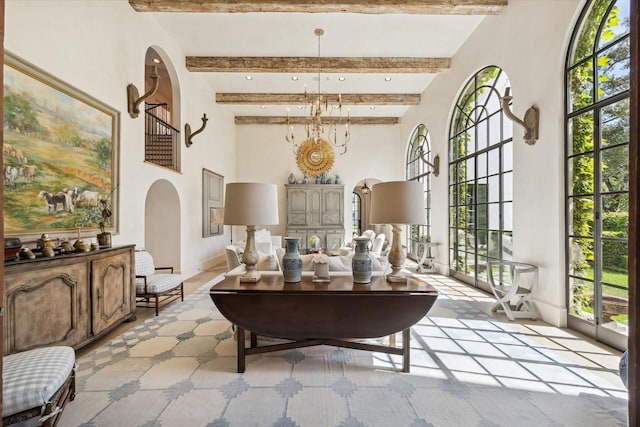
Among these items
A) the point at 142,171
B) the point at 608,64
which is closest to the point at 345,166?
the point at 142,171

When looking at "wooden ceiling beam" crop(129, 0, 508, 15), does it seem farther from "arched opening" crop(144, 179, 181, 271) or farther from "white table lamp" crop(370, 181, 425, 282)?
"white table lamp" crop(370, 181, 425, 282)

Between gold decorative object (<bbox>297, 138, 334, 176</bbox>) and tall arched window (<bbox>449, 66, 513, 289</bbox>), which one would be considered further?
gold decorative object (<bbox>297, 138, 334, 176</bbox>)

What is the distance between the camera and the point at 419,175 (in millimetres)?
7562

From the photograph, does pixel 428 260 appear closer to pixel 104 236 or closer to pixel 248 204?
pixel 248 204

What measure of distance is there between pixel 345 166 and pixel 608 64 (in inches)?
248

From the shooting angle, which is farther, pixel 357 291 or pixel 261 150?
pixel 261 150

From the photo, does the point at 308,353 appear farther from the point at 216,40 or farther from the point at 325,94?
the point at 325,94

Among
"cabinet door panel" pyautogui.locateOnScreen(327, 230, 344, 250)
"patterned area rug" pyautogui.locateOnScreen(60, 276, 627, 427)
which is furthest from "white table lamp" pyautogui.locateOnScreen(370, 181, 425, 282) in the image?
"cabinet door panel" pyautogui.locateOnScreen(327, 230, 344, 250)

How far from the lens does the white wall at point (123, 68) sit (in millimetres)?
2576

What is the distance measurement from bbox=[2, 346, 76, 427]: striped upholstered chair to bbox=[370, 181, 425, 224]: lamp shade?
7.03ft

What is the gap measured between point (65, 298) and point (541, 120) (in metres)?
4.83

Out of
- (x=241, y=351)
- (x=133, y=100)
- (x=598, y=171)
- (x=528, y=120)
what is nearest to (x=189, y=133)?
(x=133, y=100)

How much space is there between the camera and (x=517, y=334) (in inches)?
118

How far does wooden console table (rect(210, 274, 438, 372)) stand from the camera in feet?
7.18
